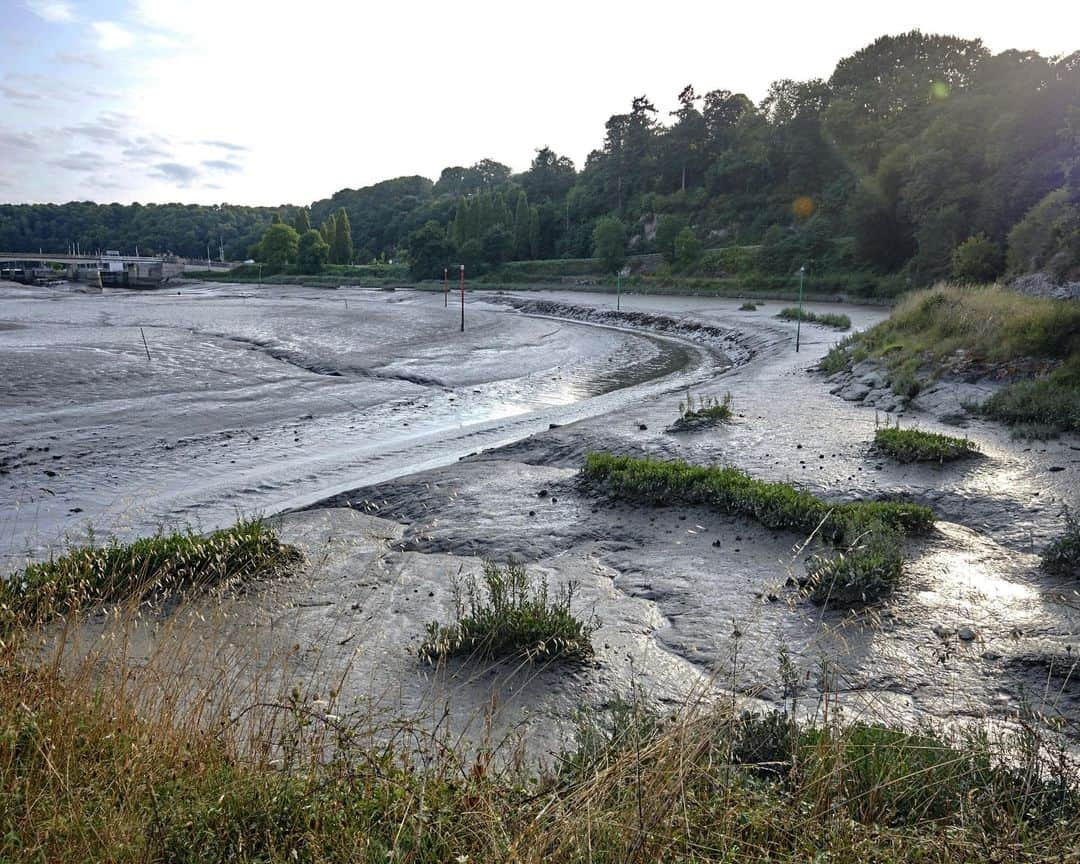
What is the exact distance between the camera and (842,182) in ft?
269

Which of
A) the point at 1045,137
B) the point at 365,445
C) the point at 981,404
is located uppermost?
the point at 1045,137

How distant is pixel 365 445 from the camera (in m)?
16.3

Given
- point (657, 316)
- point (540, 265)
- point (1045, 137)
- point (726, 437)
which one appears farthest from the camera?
point (540, 265)

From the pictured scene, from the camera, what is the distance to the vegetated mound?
577 inches

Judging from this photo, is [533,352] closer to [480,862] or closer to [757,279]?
[480,862]

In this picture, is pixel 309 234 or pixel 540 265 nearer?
pixel 540 265

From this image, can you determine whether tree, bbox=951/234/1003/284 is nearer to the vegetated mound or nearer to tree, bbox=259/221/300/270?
the vegetated mound

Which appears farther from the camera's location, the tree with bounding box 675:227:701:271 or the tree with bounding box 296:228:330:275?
the tree with bounding box 296:228:330:275

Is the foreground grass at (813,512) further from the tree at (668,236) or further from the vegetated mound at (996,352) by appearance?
the tree at (668,236)

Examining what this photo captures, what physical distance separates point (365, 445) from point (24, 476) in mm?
6166

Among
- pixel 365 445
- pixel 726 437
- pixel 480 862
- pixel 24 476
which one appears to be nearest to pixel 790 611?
pixel 480 862

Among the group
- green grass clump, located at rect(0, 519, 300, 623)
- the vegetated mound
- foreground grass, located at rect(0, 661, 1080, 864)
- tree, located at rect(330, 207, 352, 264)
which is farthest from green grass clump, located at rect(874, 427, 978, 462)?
tree, located at rect(330, 207, 352, 264)

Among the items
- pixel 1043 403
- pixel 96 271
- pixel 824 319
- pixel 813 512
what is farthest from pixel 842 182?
pixel 96 271

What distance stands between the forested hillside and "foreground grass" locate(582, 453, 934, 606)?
22090 millimetres
